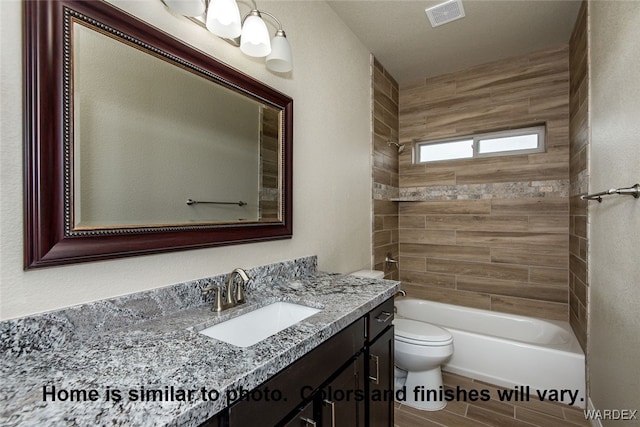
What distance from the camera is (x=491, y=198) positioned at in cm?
278

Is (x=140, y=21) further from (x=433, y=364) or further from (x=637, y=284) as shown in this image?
(x=433, y=364)

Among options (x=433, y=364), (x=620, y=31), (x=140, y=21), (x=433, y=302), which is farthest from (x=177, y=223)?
(x=433, y=302)

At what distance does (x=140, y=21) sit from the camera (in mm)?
994

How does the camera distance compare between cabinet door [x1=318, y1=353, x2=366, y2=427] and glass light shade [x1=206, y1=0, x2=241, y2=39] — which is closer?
cabinet door [x1=318, y1=353, x2=366, y2=427]

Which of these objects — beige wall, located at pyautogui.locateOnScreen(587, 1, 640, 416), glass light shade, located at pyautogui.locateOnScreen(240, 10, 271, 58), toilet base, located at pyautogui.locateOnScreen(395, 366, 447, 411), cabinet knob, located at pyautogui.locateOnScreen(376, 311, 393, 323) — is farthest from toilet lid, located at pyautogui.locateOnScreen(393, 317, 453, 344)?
glass light shade, located at pyautogui.locateOnScreen(240, 10, 271, 58)

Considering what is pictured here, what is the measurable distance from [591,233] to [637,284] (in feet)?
2.60

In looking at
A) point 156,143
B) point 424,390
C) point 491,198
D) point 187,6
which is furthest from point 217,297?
point 491,198

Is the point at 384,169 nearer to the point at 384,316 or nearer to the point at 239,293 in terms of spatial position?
the point at 384,316

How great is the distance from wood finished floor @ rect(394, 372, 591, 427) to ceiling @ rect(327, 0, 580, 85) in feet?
8.79

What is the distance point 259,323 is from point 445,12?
2.34 metres

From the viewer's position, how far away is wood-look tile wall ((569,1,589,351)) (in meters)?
1.93

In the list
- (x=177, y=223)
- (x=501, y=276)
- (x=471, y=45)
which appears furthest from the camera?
(x=501, y=276)

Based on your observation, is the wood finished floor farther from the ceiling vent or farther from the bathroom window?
the ceiling vent

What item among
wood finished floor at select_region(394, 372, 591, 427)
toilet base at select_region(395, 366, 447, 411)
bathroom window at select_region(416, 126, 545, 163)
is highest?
bathroom window at select_region(416, 126, 545, 163)
